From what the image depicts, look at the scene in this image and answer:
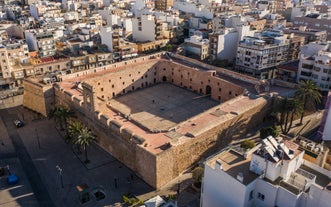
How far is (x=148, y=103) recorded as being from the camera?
75.8 metres

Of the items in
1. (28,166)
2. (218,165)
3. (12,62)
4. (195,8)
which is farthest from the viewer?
(195,8)

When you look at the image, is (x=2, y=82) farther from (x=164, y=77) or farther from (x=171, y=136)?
(x=171, y=136)

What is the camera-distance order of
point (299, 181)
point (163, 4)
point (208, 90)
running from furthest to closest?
point (163, 4) → point (208, 90) → point (299, 181)

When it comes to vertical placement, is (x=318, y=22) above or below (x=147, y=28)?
above

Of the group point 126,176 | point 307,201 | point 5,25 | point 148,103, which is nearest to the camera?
point 307,201

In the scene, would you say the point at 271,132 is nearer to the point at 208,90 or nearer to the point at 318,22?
the point at 208,90

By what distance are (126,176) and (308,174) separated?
90.7 ft

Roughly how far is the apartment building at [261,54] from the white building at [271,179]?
179ft

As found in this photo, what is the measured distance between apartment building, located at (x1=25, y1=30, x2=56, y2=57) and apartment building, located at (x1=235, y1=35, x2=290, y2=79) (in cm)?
5381

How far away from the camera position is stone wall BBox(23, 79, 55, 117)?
218 ft

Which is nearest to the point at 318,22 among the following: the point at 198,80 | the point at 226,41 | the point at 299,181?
Answer: the point at 226,41

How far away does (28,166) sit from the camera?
5172cm

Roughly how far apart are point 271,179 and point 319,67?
48.7 meters

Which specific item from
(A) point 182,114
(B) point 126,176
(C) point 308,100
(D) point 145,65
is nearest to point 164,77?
(D) point 145,65
